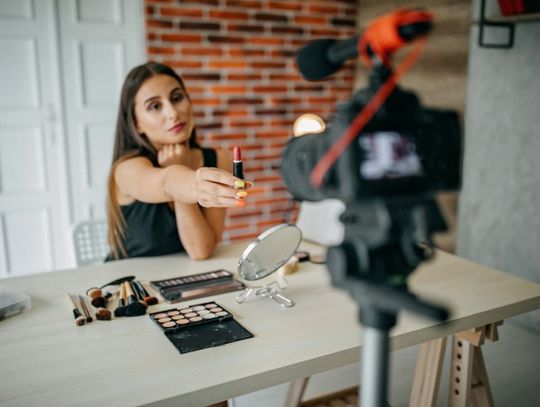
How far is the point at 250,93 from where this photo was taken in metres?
3.97

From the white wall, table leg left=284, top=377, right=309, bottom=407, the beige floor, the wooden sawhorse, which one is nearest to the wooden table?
the wooden sawhorse

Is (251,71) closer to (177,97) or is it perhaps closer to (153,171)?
(177,97)

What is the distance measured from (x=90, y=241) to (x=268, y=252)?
1.15 meters

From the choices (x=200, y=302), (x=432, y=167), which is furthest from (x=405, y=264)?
(x=200, y=302)

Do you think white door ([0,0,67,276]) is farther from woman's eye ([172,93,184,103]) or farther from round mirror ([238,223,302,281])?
round mirror ([238,223,302,281])

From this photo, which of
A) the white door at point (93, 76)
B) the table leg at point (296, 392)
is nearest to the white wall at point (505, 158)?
the table leg at point (296, 392)

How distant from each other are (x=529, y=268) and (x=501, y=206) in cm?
38

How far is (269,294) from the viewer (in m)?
1.63

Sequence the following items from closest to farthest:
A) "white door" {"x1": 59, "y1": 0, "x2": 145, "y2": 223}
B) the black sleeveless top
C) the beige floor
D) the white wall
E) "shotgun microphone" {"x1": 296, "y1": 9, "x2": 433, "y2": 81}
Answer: "shotgun microphone" {"x1": 296, "y1": 9, "x2": 433, "y2": 81} → the black sleeveless top → the beige floor → the white wall → "white door" {"x1": 59, "y1": 0, "x2": 145, "y2": 223}

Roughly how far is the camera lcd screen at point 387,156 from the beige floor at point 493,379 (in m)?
1.89

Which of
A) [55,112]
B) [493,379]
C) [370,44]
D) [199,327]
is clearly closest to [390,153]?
[370,44]

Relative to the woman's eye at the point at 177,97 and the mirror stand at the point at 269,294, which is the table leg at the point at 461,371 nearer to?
the mirror stand at the point at 269,294

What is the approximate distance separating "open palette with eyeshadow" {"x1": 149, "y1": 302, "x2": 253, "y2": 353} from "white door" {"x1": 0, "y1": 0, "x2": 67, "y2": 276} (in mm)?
2372

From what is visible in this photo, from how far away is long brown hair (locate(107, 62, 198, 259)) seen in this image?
2027 millimetres
